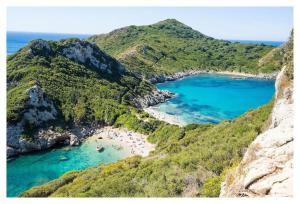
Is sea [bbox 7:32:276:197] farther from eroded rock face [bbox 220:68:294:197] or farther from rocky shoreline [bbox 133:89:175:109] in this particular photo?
eroded rock face [bbox 220:68:294:197]

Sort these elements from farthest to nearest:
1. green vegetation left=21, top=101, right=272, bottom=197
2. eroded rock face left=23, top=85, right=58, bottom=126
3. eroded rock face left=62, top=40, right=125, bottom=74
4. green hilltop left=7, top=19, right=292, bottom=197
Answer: eroded rock face left=62, top=40, right=125, bottom=74 < eroded rock face left=23, top=85, right=58, bottom=126 < green hilltop left=7, top=19, right=292, bottom=197 < green vegetation left=21, top=101, right=272, bottom=197

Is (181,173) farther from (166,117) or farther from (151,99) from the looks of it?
(151,99)

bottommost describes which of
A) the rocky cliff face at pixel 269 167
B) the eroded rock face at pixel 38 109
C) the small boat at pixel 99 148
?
the small boat at pixel 99 148

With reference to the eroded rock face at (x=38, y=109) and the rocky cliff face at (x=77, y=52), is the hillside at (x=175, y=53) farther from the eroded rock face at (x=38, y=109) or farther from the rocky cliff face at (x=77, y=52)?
the eroded rock face at (x=38, y=109)

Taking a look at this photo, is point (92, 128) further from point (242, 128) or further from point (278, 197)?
point (278, 197)

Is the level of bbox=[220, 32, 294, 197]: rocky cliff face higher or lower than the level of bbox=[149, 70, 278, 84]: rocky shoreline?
higher

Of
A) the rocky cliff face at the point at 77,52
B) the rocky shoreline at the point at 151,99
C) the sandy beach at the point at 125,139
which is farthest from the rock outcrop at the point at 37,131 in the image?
the rocky shoreline at the point at 151,99

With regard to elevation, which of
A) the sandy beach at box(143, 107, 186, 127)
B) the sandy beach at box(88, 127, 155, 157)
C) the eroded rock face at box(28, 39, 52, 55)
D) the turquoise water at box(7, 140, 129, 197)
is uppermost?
the eroded rock face at box(28, 39, 52, 55)

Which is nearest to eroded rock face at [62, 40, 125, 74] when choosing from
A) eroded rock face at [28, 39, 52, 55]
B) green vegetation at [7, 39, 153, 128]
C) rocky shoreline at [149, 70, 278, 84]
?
green vegetation at [7, 39, 153, 128]
